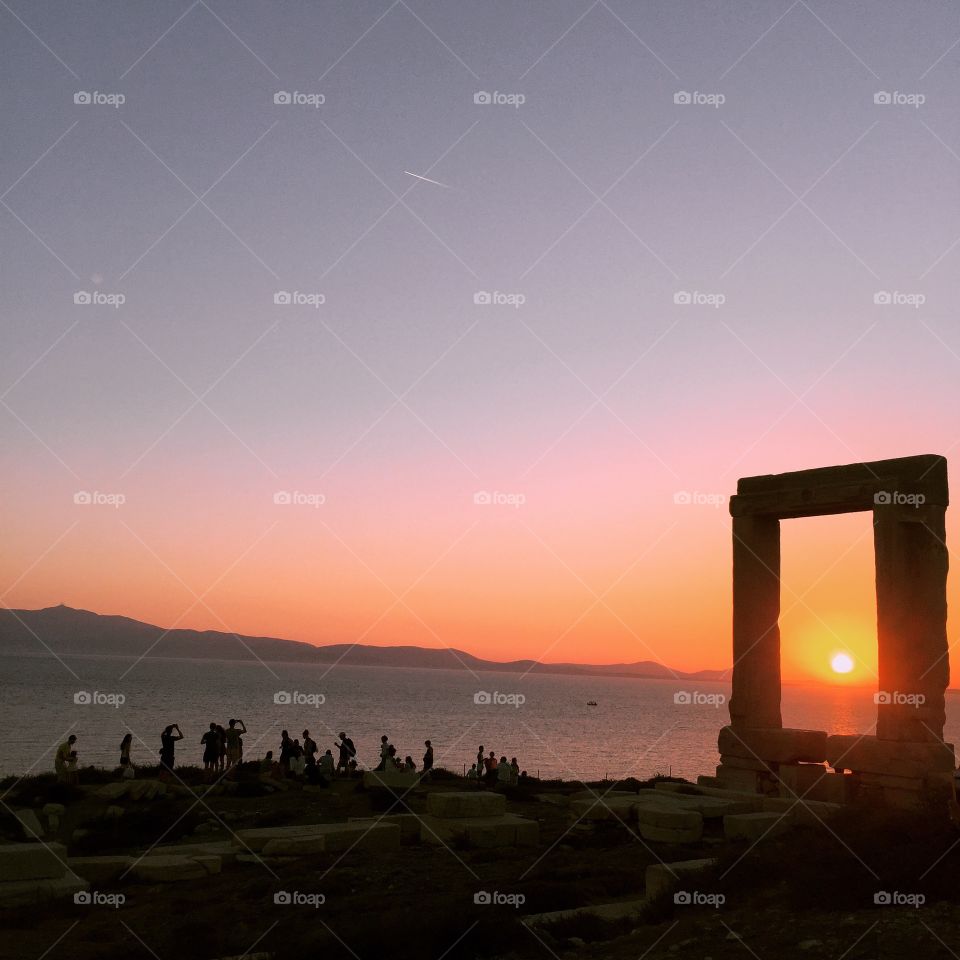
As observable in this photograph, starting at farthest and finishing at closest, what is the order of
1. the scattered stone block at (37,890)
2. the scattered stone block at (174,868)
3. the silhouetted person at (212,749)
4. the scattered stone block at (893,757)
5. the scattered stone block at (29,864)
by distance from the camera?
1. the silhouetted person at (212,749)
2. the scattered stone block at (893,757)
3. the scattered stone block at (174,868)
4. the scattered stone block at (29,864)
5. the scattered stone block at (37,890)

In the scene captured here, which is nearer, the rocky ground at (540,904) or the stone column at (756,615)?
the rocky ground at (540,904)

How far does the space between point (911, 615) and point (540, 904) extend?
386 inches

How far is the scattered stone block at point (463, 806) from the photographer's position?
16.1m

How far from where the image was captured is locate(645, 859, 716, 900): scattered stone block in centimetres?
1134

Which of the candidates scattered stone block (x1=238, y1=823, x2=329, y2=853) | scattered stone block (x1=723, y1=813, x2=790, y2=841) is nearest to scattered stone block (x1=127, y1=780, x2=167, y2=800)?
scattered stone block (x1=238, y1=823, x2=329, y2=853)

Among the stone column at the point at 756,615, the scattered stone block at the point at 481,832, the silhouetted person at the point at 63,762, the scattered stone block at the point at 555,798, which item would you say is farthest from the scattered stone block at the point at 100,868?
the stone column at the point at 756,615

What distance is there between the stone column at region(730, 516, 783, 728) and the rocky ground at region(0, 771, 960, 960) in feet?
17.6

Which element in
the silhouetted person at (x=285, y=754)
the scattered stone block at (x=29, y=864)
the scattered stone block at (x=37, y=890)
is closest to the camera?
the scattered stone block at (x=37, y=890)

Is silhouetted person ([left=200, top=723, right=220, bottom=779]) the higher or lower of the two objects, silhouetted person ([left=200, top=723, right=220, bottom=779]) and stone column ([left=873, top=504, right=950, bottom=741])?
the lower

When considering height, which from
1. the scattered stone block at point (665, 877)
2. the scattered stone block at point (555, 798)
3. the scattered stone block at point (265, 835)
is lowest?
the scattered stone block at point (555, 798)

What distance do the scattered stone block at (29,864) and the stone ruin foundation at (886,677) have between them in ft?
41.3

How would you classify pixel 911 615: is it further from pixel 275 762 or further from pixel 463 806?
pixel 275 762

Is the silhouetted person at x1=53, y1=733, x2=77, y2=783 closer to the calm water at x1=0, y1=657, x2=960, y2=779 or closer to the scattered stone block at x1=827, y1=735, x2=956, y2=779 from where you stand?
the calm water at x1=0, y1=657, x2=960, y2=779

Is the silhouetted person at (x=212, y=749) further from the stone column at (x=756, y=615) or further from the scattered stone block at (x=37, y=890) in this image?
the stone column at (x=756, y=615)
